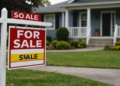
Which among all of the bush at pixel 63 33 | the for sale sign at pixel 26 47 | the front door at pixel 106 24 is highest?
the front door at pixel 106 24

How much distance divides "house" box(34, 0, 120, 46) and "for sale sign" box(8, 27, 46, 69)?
16.8m

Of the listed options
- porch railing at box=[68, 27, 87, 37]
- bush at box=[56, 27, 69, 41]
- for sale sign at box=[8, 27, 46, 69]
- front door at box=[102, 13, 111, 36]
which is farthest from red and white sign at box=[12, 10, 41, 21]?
front door at box=[102, 13, 111, 36]

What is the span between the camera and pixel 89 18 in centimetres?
2191

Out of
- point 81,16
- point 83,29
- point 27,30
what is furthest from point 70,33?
point 27,30

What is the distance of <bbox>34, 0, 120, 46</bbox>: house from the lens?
2127 cm

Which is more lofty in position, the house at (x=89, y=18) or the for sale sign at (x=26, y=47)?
the house at (x=89, y=18)

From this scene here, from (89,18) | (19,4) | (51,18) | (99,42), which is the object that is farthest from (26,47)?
(19,4)

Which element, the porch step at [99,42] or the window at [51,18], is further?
the window at [51,18]

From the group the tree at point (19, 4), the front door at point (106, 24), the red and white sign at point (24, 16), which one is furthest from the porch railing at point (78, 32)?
the red and white sign at point (24, 16)

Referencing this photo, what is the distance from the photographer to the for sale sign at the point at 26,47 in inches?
135

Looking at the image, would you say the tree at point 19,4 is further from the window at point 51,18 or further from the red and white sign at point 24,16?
the red and white sign at point 24,16

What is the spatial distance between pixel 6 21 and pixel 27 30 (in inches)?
12.5

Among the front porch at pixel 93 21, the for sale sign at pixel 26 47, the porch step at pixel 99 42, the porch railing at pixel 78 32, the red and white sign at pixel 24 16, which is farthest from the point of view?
the front porch at pixel 93 21

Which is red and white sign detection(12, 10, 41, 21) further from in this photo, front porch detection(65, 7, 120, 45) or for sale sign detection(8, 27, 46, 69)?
front porch detection(65, 7, 120, 45)
